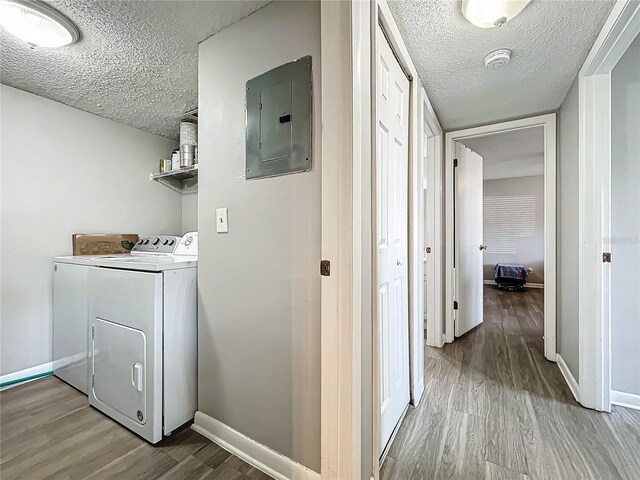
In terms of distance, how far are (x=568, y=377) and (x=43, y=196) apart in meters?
4.14

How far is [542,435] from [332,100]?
1.97m

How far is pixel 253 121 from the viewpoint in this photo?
4.39 feet

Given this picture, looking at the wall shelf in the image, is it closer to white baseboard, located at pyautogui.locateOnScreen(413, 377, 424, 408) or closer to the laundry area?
the laundry area

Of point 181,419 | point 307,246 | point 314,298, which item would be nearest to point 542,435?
point 314,298

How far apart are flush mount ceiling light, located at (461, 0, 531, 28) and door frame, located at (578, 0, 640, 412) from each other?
76 cm

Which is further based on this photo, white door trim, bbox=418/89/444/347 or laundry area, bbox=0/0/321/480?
white door trim, bbox=418/89/444/347

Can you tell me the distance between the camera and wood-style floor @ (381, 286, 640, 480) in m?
1.27

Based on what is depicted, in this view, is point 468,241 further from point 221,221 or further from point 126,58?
point 126,58

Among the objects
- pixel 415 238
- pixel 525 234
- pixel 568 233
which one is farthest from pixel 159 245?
pixel 525 234

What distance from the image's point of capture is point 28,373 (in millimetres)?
2111

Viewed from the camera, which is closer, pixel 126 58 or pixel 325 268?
pixel 325 268

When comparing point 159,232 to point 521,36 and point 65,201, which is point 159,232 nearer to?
point 65,201

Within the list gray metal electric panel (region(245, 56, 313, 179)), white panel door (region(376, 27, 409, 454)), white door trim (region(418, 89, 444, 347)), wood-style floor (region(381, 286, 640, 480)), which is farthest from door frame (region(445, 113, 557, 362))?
gray metal electric panel (region(245, 56, 313, 179))

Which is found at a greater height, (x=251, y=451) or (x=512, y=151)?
(x=512, y=151)
